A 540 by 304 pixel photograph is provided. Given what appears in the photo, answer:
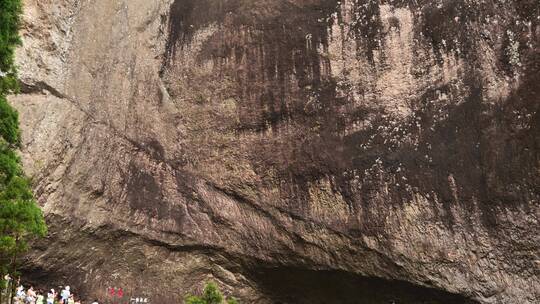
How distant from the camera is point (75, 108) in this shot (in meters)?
10.9

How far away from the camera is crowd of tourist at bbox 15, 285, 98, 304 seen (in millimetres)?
9219

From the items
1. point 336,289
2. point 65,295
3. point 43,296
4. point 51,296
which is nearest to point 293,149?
point 336,289

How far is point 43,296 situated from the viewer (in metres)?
9.87

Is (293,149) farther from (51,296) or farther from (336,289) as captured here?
(51,296)


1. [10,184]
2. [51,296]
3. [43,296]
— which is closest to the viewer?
[10,184]

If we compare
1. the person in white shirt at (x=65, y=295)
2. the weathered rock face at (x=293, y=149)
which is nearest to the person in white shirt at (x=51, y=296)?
the person in white shirt at (x=65, y=295)

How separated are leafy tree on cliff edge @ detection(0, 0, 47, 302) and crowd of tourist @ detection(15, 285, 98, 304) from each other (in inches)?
30.7

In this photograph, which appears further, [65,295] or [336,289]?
[336,289]

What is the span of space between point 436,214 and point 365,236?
144 centimetres

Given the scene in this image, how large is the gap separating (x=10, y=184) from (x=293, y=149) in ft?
18.2

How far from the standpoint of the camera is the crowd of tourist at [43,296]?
30.2 ft

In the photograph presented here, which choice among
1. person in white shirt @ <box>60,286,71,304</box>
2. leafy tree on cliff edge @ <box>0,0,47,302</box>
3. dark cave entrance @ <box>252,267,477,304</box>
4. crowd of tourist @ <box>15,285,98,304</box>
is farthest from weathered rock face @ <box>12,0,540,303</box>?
leafy tree on cliff edge @ <box>0,0,47,302</box>

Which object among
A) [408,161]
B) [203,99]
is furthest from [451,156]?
[203,99]

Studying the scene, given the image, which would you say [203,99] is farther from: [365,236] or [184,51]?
[365,236]
